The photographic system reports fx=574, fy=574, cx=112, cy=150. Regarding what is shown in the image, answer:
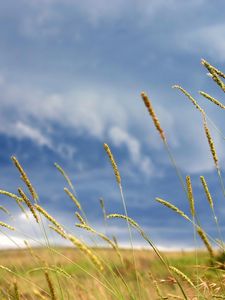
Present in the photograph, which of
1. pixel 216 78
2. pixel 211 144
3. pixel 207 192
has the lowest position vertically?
pixel 207 192

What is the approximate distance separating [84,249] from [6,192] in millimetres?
1505

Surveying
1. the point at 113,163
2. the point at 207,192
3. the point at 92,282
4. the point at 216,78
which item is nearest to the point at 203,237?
the point at 207,192

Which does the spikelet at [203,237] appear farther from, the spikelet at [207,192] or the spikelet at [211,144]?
the spikelet at [211,144]

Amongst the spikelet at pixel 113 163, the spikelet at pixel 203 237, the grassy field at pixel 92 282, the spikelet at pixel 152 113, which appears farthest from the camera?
the grassy field at pixel 92 282

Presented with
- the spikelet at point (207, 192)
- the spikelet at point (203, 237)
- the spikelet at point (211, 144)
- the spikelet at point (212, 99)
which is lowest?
the spikelet at point (203, 237)

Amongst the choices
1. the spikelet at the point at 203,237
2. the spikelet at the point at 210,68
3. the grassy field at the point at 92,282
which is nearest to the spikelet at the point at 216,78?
the spikelet at the point at 210,68

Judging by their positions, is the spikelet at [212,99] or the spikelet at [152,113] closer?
the spikelet at [152,113]

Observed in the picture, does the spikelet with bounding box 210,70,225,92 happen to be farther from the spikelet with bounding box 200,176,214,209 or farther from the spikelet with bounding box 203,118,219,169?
the spikelet with bounding box 200,176,214,209

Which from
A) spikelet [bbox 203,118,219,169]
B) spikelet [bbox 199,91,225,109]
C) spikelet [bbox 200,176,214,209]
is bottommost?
spikelet [bbox 200,176,214,209]

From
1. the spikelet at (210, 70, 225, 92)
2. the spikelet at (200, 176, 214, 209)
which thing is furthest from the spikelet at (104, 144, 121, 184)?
the spikelet at (210, 70, 225, 92)

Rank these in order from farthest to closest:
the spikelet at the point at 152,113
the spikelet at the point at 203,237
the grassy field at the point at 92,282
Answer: the grassy field at the point at 92,282, the spikelet at the point at 203,237, the spikelet at the point at 152,113

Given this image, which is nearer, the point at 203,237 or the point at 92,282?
the point at 203,237

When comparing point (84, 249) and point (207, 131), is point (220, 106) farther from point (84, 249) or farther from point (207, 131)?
point (84, 249)

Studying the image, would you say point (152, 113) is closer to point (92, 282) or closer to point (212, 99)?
point (212, 99)
